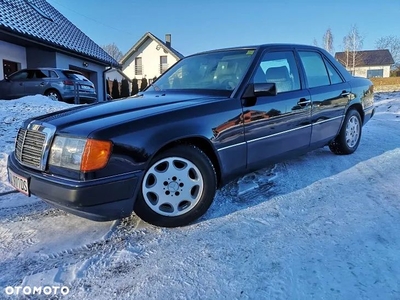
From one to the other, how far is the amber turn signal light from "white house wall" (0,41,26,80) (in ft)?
43.5

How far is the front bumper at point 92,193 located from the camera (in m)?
2.30

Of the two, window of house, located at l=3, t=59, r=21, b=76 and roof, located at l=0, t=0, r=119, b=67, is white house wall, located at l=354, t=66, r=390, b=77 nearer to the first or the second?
roof, located at l=0, t=0, r=119, b=67

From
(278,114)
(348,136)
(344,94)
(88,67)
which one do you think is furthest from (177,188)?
(88,67)

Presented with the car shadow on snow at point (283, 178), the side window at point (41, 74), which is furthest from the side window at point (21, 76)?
the car shadow on snow at point (283, 178)

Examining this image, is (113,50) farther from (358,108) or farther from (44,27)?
(358,108)

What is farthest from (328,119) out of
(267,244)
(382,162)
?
(267,244)

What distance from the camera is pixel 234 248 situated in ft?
8.00

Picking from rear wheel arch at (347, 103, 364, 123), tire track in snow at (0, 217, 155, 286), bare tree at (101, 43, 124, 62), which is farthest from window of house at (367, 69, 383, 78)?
tire track in snow at (0, 217, 155, 286)

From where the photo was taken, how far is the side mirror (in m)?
3.14

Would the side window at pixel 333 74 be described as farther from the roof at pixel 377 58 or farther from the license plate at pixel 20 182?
the roof at pixel 377 58

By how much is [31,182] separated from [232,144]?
1705 mm

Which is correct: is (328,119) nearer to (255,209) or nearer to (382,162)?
(382,162)

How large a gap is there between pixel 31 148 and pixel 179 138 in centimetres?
121

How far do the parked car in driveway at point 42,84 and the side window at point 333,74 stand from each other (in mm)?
9520
